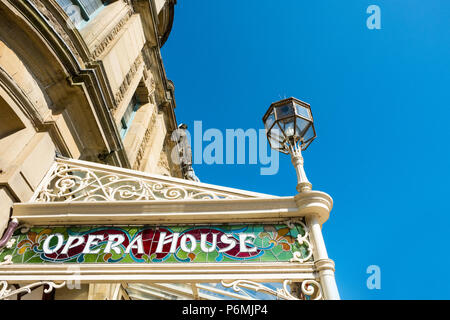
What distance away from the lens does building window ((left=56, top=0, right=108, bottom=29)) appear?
7.09 m

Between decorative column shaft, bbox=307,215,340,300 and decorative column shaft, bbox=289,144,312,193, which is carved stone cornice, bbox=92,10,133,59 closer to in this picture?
decorative column shaft, bbox=289,144,312,193

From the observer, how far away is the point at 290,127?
4.67m

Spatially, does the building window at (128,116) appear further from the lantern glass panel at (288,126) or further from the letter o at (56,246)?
the lantern glass panel at (288,126)

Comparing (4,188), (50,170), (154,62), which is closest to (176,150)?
(154,62)

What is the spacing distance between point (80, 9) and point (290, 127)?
619 centimetres

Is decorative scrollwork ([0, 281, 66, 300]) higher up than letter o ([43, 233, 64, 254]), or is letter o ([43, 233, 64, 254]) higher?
letter o ([43, 233, 64, 254])

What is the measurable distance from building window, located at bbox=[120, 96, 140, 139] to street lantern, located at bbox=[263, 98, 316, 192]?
5.43m

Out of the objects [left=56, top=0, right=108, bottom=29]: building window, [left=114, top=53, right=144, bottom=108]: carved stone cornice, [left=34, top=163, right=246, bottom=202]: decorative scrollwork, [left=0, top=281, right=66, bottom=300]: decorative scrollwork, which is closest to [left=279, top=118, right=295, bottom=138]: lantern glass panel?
[left=34, top=163, right=246, bottom=202]: decorative scrollwork

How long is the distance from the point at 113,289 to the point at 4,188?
3.16 m

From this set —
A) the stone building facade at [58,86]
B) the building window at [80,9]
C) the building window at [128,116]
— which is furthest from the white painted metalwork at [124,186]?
the building window at [128,116]

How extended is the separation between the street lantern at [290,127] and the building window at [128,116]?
5.43m

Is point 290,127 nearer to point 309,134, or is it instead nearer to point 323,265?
point 309,134

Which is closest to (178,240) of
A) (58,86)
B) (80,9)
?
(58,86)

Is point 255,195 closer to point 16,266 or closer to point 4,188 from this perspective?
point 16,266
